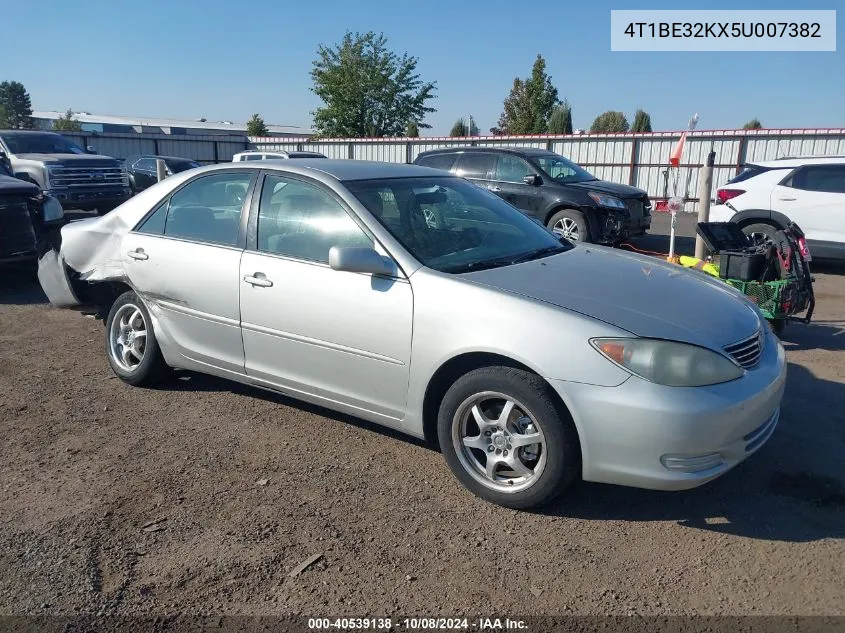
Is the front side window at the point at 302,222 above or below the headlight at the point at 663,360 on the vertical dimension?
above

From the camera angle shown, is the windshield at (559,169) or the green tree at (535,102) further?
the green tree at (535,102)

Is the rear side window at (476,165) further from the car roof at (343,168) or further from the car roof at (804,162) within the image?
the car roof at (343,168)

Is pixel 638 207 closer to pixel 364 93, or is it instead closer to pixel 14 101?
pixel 364 93

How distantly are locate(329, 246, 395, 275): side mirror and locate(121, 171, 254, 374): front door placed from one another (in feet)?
2.97

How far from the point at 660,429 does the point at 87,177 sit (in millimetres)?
15160

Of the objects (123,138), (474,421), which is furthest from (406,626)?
(123,138)

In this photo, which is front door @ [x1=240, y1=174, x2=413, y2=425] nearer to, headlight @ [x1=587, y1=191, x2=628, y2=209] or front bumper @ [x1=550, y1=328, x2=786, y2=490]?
front bumper @ [x1=550, y1=328, x2=786, y2=490]

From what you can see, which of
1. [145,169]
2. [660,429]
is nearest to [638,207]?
[660,429]

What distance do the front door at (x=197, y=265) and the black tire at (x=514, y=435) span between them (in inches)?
61.8

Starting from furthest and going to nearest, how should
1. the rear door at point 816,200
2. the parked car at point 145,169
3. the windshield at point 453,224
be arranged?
the parked car at point 145,169 < the rear door at point 816,200 < the windshield at point 453,224

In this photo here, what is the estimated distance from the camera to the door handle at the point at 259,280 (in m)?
4.05

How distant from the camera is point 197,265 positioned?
4.41m

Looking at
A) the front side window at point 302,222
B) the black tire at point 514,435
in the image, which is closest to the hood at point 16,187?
the front side window at point 302,222

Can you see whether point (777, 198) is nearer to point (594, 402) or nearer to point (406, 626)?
point (594, 402)
